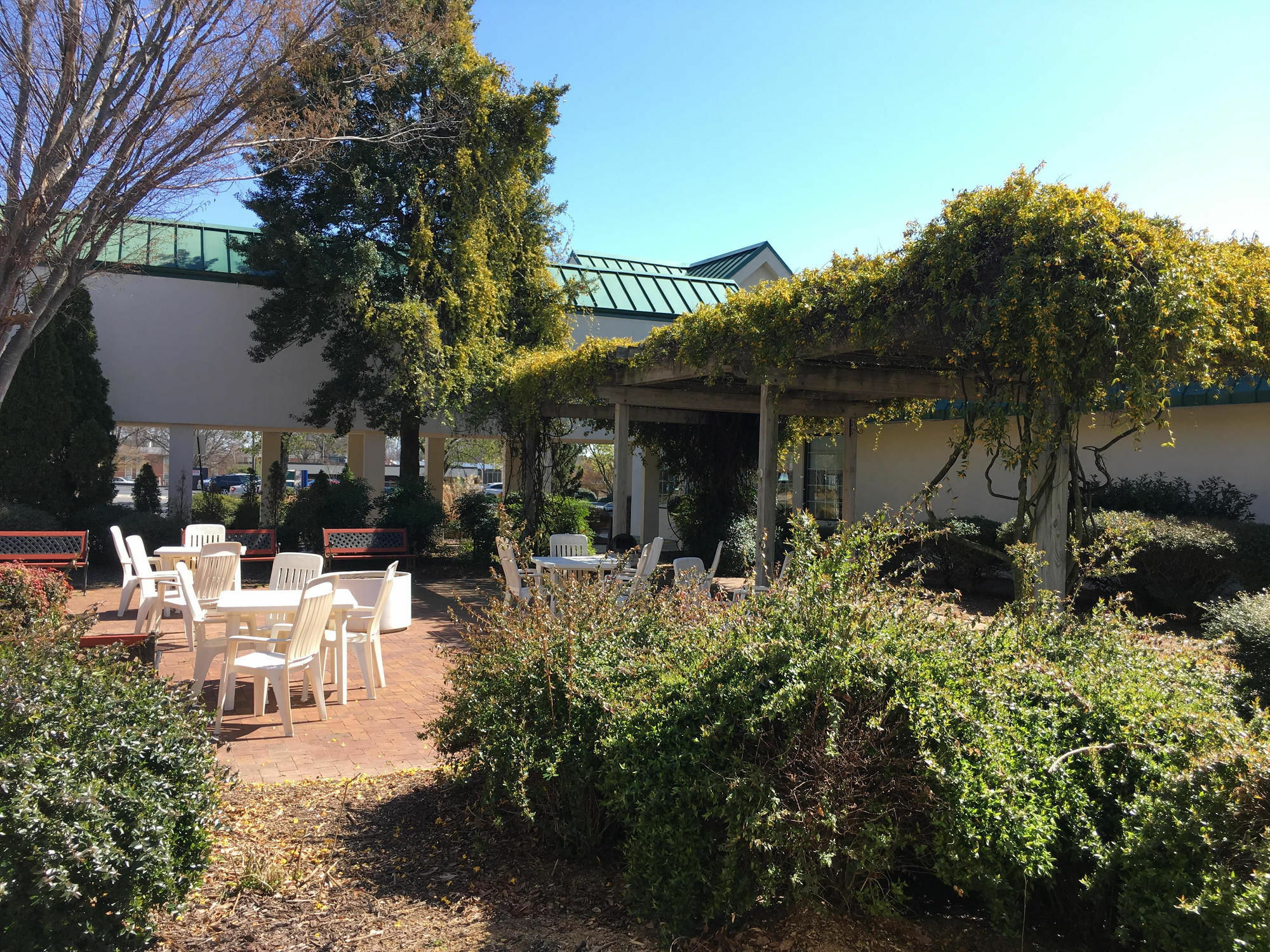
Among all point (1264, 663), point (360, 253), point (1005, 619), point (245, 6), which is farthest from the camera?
point (360, 253)

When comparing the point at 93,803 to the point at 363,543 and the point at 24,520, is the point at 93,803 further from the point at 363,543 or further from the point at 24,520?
the point at 24,520

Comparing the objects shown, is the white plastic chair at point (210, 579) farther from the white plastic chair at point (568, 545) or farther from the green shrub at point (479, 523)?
the green shrub at point (479, 523)

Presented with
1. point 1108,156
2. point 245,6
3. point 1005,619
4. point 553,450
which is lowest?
point 1005,619

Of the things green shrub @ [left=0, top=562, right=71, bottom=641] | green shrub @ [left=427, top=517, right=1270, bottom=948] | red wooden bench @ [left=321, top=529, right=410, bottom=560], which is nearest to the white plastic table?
green shrub @ [left=0, top=562, right=71, bottom=641]

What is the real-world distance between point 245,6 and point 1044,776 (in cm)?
906

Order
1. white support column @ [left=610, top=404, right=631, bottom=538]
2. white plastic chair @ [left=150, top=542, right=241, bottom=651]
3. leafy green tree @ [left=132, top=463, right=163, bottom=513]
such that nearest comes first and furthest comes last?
white plastic chair @ [left=150, top=542, right=241, bottom=651] < white support column @ [left=610, top=404, right=631, bottom=538] < leafy green tree @ [left=132, top=463, right=163, bottom=513]

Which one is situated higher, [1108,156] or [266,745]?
[1108,156]

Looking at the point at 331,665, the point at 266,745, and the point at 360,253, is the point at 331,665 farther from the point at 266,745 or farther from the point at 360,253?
the point at 360,253

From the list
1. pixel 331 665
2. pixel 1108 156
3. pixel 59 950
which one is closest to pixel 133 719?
pixel 59 950

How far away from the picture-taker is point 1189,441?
11.0 metres

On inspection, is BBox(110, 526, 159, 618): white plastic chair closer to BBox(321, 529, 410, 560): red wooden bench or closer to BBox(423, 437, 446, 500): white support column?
BBox(321, 529, 410, 560): red wooden bench

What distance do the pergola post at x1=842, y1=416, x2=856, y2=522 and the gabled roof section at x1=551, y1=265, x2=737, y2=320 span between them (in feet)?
19.0

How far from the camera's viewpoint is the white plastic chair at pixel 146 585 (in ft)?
25.4

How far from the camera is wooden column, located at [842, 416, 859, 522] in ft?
40.0
